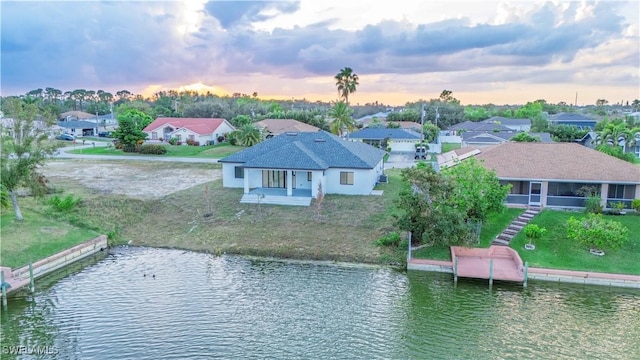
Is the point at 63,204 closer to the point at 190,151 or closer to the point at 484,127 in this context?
the point at 190,151

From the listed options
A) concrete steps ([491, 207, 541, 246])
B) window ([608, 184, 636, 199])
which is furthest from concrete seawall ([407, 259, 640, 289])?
window ([608, 184, 636, 199])

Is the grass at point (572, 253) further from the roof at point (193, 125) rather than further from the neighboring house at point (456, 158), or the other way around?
the roof at point (193, 125)

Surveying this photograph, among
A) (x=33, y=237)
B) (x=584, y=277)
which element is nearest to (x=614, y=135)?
(x=584, y=277)

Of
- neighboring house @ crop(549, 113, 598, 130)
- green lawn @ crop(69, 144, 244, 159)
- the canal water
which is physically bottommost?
the canal water

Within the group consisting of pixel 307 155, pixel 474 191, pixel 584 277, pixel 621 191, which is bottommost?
pixel 584 277

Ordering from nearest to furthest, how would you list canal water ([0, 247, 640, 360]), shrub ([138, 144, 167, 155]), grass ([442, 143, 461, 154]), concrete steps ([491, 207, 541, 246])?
canal water ([0, 247, 640, 360]) → concrete steps ([491, 207, 541, 246]) → shrub ([138, 144, 167, 155]) → grass ([442, 143, 461, 154])

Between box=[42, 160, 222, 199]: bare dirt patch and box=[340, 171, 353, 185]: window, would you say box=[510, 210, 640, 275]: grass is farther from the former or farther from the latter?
box=[42, 160, 222, 199]: bare dirt patch

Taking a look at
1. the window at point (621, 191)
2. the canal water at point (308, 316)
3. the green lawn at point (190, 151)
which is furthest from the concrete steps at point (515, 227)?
the green lawn at point (190, 151)
